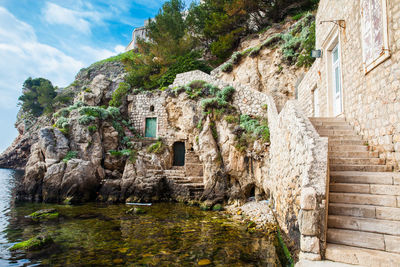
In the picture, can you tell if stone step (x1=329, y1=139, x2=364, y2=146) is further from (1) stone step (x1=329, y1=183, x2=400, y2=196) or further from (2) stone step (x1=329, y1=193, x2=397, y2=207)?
(2) stone step (x1=329, y1=193, x2=397, y2=207)

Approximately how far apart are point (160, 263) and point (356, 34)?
8.08 metres

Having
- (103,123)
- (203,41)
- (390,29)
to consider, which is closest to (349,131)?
(390,29)

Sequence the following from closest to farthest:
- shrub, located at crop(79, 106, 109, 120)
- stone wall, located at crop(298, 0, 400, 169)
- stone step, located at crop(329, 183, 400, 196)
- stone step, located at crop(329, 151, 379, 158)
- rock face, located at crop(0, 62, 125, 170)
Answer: stone step, located at crop(329, 183, 400, 196)
stone wall, located at crop(298, 0, 400, 169)
stone step, located at crop(329, 151, 379, 158)
shrub, located at crop(79, 106, 109, 120)
rock face, located at crop(0, 62, 125, 170)

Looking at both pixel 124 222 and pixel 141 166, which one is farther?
pixel 141 166

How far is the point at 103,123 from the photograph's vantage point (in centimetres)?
1650

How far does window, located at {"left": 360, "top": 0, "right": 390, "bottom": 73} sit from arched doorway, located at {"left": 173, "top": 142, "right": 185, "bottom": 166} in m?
13.1

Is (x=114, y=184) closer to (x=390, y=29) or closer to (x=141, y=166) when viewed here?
(x=141, y=166)

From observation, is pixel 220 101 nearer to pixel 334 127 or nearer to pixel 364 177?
pixel 334 127

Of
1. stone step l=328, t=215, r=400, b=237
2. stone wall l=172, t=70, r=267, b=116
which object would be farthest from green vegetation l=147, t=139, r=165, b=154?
stone step l=328, t=215, r=400, b=237

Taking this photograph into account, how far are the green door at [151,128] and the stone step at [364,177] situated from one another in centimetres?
1563

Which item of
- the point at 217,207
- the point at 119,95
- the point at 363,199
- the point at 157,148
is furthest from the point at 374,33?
the point at 119,95

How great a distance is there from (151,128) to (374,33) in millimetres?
16081

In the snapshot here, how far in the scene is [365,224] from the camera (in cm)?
343

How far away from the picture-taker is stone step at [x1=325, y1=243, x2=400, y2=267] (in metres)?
2.83
